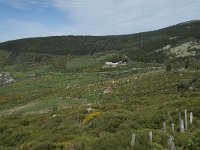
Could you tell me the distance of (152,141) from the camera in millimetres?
19219

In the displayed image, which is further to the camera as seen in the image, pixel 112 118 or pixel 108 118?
pixel 108 118

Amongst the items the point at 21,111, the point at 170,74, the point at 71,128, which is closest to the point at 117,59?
the point at 170,74

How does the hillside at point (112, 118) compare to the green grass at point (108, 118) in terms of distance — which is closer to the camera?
the hillside at point (112, 118)

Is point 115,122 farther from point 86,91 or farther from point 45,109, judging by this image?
point 86,91

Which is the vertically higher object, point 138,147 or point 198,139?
point 198,139

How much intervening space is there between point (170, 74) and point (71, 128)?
33.0 m

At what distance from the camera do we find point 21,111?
161ft

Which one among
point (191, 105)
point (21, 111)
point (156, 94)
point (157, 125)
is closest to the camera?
point (157, 125)

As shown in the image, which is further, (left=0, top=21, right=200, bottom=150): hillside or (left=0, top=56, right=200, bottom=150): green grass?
(left=0, top=56, right=200, bottom=150): green grass

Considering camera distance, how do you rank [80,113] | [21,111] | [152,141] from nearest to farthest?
[152,141] < [80,113] < [21,111]

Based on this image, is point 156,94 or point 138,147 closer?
point 138,147

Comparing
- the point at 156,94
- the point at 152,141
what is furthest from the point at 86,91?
the point at 152,141

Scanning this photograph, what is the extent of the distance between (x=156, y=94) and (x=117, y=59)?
266 feet

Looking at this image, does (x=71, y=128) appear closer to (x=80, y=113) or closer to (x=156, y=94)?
(x=80, y=113)
